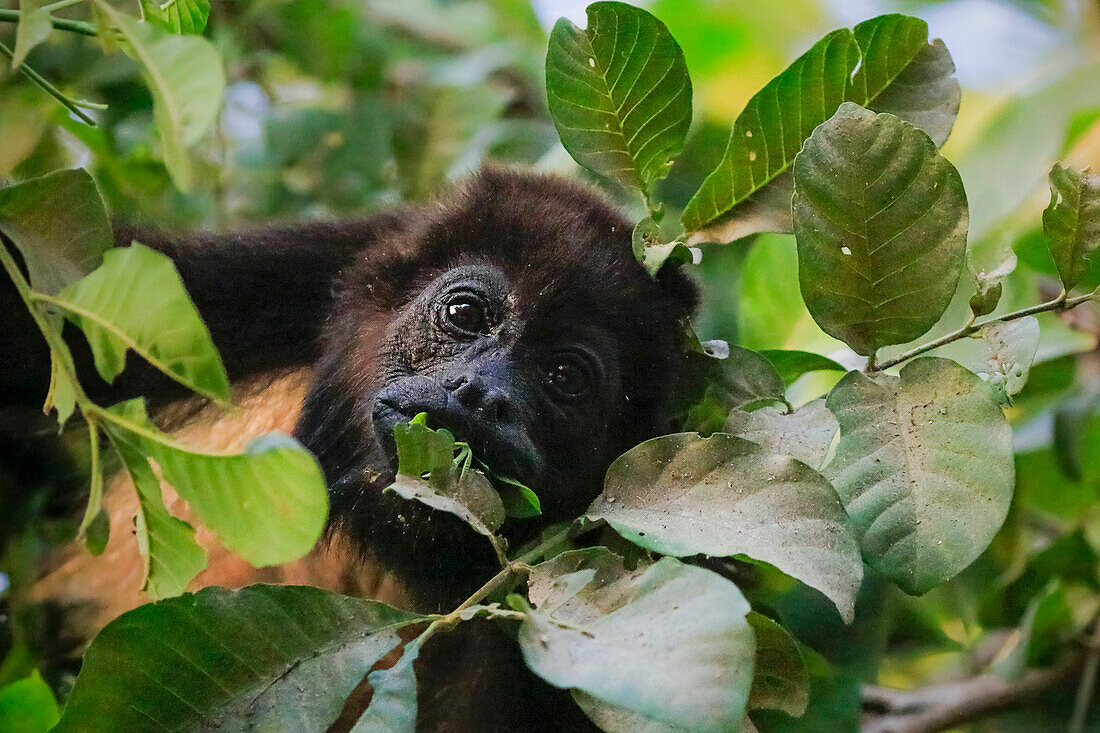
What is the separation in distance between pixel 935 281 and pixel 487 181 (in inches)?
44.0

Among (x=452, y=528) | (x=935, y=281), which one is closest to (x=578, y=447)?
(x=452, y=528)

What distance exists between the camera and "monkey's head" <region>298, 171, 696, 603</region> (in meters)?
1.96

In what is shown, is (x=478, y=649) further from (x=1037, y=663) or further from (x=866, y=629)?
(x=1037, y=663)

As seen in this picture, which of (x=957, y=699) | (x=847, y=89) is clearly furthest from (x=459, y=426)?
(x=957, y=699)

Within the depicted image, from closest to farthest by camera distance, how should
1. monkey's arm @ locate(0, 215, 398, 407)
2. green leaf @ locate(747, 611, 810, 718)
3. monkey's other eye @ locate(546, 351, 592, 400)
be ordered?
green leaf @ locate(747, 611, 810, 718)
monkey's other eye @ locate(546, 351, 592, 400)
monkey's arm @ locate(0, 215, 398, 407)

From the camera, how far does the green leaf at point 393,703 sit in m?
1.14

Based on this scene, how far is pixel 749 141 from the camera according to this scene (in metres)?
1.64

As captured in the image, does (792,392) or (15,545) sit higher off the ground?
(792,392)

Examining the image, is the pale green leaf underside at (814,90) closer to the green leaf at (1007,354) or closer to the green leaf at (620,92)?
the green leaf at (620,92)

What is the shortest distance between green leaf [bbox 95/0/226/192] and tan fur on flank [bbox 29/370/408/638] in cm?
133

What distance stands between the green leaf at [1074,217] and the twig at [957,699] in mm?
1465

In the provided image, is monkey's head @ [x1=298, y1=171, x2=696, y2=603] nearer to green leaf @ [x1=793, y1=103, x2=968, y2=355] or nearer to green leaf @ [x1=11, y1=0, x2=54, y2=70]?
green leaf @ [x1=793, y1=103, x2=968, y2=355]

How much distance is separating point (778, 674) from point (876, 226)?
60cm

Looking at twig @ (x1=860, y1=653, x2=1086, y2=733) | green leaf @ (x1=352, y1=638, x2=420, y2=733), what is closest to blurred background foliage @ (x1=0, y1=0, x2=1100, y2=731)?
twig @ (x1=860, y1=653, x2=1086, y2=733)
